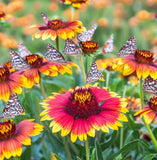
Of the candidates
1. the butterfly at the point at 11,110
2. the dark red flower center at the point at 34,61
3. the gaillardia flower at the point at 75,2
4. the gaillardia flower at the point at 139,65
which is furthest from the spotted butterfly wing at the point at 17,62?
the gaillardia flower at the point at 75,2

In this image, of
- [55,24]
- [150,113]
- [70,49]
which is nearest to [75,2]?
[55,24]

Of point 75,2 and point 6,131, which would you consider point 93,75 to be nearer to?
point 6,131

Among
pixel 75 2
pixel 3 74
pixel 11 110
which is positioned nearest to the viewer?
pixel 11 110

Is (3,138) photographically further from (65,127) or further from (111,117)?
(111,117)

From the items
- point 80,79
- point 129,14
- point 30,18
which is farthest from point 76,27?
point 129,14

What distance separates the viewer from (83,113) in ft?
2.20

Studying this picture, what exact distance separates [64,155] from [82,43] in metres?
0.35

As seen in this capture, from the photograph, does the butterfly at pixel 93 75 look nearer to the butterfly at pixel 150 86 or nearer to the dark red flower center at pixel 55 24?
the butterfly at pixel 150 86

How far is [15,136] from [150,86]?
1.14ft

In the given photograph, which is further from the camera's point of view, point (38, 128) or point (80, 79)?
→ point (80, 79)

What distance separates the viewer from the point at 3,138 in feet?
2.14

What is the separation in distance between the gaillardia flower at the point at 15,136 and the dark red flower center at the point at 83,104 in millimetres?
92

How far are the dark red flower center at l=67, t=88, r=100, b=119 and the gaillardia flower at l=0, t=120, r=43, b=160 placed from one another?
92 mm

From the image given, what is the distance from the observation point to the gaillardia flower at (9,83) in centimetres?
71
